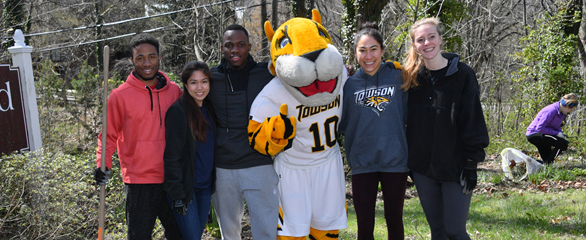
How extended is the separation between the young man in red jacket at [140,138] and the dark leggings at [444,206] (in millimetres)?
1975

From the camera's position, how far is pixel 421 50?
3.00 metres

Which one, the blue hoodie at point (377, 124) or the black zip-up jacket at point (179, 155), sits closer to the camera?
the black zip-up jacket at point (179, 155)

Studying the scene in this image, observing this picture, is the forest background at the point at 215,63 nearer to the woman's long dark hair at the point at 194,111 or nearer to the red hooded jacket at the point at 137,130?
the red hooded jacket at the point at 137,130

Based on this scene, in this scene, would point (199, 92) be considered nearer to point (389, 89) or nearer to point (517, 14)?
point (389, 89)

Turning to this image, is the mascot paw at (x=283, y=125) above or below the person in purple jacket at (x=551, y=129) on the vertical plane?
above

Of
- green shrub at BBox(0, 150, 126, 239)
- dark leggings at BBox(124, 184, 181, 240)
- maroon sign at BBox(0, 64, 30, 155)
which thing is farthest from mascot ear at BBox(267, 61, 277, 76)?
maroon sign at BBox(0, 64, 30, 155)

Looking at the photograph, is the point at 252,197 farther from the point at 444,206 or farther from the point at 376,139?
the point at 444,206

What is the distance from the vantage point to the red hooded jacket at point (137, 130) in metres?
3.05

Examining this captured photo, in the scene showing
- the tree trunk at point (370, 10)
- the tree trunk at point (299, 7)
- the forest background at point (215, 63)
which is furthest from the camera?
the tree trunk at point (299, 7)

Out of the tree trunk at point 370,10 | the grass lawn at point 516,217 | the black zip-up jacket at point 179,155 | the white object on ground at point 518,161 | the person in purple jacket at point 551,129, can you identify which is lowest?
the grass lawn at point 516,217

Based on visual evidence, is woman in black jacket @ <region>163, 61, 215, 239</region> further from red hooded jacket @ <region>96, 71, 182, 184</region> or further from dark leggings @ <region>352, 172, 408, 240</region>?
dark leggings @ <region>352, 172, 408, 240</region>

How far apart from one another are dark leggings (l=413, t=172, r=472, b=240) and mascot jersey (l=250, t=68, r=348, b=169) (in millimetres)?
737

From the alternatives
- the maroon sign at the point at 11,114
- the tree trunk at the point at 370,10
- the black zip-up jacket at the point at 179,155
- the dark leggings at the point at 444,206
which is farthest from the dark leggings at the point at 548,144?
the maroon sign at the point at 11,114

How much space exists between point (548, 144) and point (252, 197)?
7706 mm
